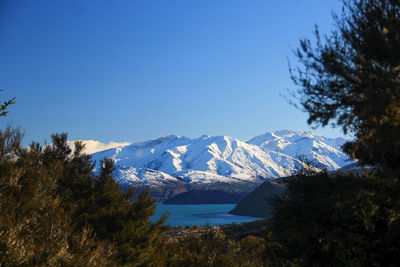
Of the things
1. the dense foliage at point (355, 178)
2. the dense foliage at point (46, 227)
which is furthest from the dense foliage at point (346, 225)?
the dense foliage at point (46, 227)

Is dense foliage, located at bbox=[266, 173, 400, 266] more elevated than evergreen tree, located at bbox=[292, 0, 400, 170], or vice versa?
evergreen tree, located at bbox=[292, 0, 400, 170]

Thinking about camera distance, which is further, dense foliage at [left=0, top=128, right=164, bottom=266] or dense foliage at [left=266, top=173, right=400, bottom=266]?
dense foliage at [left=266, top=173, right=400, bottom=266]

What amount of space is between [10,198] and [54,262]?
7.45ft

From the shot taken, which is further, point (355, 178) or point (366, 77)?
point (355, 178)

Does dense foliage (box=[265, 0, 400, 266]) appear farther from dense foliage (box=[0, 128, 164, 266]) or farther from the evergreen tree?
dense foliage (box=[0, 128, 164, 266])

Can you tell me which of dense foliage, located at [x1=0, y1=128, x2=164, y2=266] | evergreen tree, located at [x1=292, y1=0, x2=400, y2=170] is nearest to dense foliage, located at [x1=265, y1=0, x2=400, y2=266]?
evergreen tree, located at [x1=292, y1=0, x2=400, y2=170]

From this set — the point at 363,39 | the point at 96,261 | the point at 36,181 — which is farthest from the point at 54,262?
the point at 363,39

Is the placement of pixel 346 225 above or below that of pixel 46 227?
below

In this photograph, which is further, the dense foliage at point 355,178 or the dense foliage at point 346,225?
the dense foliage at point 346,225

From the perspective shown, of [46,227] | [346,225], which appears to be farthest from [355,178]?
[46,227]

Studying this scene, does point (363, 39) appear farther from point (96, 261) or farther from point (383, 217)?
point (96, 261)

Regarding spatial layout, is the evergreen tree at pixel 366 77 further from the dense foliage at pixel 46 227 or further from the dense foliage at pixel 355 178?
the dense foliage at pixel 46 227

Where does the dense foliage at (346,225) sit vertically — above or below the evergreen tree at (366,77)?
below

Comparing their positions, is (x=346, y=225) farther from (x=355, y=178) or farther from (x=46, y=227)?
(x=46, y=227)
